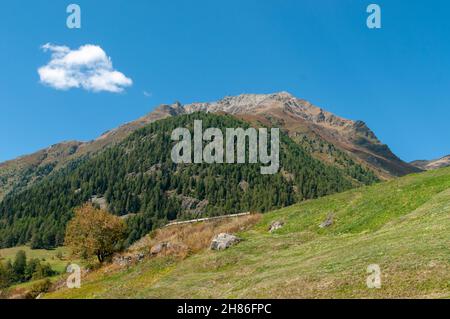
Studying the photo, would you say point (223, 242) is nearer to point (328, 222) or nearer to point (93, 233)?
point (328, 222)

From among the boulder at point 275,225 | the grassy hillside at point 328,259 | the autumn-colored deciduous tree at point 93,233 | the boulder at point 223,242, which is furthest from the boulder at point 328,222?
the autumn-colored deciduous tree at point 93,233

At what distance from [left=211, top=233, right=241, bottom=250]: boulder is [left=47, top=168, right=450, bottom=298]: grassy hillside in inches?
49.9

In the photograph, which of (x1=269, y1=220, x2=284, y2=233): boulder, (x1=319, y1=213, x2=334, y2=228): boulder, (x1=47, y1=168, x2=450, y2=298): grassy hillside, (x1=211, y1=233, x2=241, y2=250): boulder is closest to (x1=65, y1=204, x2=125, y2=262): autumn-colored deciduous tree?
(x1=47, y1=168, x2=450, y2=298): grassy hillside

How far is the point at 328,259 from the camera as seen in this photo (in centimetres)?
3425

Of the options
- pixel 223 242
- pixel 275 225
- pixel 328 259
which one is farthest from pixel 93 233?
pixel 328 259

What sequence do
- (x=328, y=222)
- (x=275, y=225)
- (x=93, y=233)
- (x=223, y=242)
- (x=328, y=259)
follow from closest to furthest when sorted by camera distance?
(x=328, y=259)
(x=223, y=242)
(x=328, y=222)
(x=275, y=225)
(x=93, y=233)

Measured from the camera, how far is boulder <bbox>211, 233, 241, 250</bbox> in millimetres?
52812

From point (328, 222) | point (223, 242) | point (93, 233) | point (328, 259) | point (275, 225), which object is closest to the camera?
point (328, 259)

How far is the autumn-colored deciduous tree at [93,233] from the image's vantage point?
7638 centimetres

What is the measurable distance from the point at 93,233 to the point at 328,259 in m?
53.5

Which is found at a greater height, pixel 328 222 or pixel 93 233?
pixel 328 222

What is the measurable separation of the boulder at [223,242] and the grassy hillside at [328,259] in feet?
4.16

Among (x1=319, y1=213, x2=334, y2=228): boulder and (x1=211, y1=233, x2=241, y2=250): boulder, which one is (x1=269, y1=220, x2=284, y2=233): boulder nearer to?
(x1=319, y1=213, x2=334, y2=228): boulder
